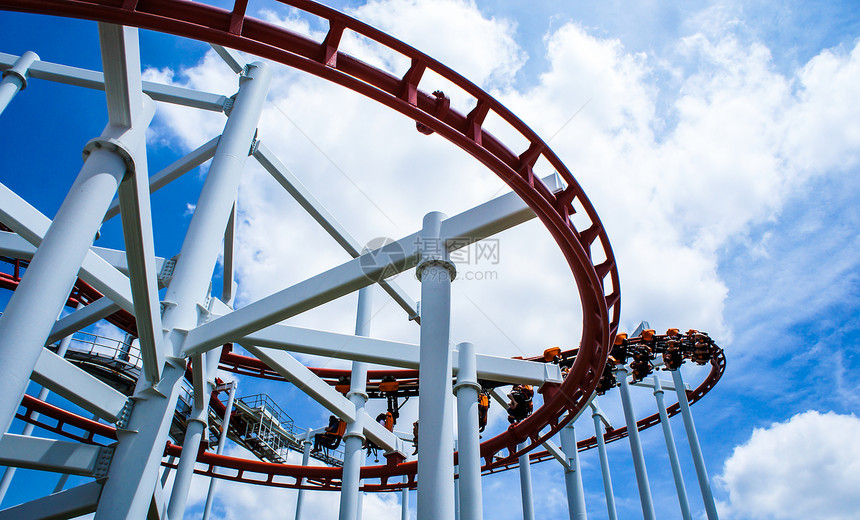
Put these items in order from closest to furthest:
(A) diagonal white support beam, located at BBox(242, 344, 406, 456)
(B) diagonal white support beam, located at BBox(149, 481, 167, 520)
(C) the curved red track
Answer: (C) the curved red track → (B) diagonal white support beam, located at BBox(149, 481, 167, 520) → (A) diagonal white support beam, located at BBox(242, 344, 406, 456)

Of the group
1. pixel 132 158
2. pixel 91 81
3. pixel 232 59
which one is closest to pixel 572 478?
pixel 232 59

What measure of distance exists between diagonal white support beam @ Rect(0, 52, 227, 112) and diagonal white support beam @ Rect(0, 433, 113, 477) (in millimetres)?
4488

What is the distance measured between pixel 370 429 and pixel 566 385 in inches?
133

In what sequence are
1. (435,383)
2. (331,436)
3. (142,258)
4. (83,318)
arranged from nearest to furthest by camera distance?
1. (142,258)
2. (435,383)
3. (83,318)
4. (331,436)

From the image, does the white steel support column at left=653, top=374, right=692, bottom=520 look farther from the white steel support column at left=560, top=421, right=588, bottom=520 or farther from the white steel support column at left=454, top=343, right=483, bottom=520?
the white steel support column at left=454, top=343, right=483, bottom=520

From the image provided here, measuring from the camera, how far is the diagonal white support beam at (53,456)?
183 inches

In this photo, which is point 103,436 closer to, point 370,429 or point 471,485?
point 370,429

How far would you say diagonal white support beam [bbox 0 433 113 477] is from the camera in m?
4.66

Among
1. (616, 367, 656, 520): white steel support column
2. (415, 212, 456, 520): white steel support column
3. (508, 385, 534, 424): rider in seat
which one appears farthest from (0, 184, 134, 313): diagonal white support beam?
(616, 367, 656, 520): white steel support column

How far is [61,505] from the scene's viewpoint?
4645 mm

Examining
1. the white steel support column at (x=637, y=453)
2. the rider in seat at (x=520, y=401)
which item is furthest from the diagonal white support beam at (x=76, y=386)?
the white steel support column at (x=637, y=453)

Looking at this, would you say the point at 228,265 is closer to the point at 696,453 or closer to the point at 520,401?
the point at 520,401

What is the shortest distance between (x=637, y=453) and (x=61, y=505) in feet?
29.2

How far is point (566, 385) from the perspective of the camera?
25.6 feet
